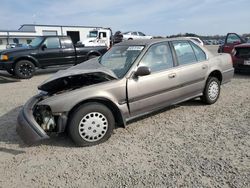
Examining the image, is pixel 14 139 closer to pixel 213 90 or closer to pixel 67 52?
pixel 213 90

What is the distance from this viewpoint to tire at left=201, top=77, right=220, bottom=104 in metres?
5.19

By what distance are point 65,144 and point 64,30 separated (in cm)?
4196

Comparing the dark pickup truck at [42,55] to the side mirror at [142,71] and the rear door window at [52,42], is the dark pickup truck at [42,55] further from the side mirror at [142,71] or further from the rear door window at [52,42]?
the side mirror at [142,71]

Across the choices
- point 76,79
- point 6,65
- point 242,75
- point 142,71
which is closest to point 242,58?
point 242,75

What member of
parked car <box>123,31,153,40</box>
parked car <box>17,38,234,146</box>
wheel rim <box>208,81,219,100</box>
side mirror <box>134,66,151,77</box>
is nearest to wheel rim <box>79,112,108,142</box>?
parked car <box>17,38,234,146</box>

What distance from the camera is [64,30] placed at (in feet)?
140

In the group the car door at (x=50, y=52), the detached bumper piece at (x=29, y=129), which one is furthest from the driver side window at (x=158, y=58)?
the car door at (x=50, y=52)

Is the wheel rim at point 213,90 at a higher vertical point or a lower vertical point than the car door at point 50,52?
lower

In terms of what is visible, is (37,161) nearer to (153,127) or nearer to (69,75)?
(69,75)

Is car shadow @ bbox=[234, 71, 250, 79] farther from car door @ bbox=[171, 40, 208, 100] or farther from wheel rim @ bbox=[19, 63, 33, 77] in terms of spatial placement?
wheel rim @ bbox=[19, 63, 33, 77]

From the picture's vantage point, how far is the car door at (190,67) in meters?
4.61

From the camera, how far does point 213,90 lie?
5.34 m

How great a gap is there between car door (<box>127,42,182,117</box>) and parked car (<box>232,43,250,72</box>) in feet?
16.5

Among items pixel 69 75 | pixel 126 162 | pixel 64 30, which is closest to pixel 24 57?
pixel 69 75
